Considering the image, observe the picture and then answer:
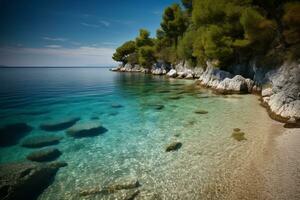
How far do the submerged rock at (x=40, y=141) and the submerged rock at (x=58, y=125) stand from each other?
1550 mm

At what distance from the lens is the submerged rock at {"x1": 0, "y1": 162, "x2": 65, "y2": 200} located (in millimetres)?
5423

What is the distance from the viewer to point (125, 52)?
285ft

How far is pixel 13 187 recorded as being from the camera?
5.49 metres

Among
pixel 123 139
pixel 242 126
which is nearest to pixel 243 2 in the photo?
pixel 242 126

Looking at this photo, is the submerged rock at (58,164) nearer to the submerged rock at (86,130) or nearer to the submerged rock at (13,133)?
the submerged rock at (86,130)

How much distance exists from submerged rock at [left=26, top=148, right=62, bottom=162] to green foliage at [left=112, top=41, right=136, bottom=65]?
261ft

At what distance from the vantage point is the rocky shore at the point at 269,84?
11141 mm

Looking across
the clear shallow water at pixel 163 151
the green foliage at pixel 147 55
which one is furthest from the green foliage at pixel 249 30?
the green foliage at pixel 147 55

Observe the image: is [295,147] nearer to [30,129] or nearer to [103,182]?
[103,182]

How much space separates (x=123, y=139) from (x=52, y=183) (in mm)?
4128

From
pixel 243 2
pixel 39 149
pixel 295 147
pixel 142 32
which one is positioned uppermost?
pixel 142 32

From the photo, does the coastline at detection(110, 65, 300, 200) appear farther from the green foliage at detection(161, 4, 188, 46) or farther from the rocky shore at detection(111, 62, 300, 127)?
the green foliage at detection(161, 4, 188, 46)

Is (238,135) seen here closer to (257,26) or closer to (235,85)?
(235,85)

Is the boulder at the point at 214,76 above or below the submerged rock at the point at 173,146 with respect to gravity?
above
